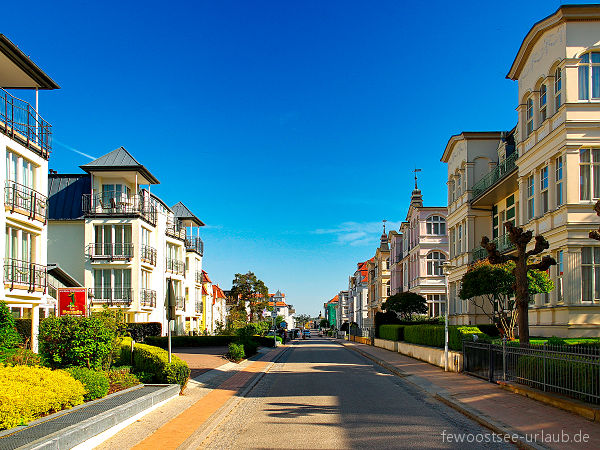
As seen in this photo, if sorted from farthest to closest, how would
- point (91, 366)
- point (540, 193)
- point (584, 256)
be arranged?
point (540, 193) → point (584, 256) → point (91, 366)

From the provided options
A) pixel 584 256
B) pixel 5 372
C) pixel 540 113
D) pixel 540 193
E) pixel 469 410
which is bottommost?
pixel 469 410

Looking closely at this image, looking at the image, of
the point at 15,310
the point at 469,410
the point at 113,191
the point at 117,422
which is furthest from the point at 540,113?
the point at 113,191

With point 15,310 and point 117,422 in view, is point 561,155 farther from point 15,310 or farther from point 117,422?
point 15,310

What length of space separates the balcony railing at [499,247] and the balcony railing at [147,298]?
20.7m

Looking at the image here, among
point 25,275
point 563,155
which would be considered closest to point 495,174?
point 563,155

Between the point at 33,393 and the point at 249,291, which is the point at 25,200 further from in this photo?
the point at 249,291

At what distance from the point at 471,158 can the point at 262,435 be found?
89.7ft

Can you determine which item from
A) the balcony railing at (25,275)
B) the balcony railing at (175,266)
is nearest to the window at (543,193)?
the balcony railing at (25,275)

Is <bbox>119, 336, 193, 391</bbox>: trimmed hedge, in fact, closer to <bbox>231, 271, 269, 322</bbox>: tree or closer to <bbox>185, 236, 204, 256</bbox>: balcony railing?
<bbox>185, 236, 204, 256</bbox>: balcony railing

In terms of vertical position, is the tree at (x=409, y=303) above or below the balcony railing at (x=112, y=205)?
below

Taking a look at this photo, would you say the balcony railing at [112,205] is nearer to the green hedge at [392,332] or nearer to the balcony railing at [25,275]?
the balcony railing at [25,275]

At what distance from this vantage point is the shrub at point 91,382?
11.5m

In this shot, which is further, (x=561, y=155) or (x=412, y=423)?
(x=561, y=155)

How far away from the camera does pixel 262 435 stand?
396 inches
